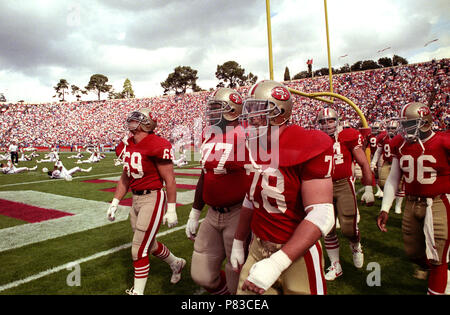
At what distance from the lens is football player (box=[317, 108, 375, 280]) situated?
3.87 m

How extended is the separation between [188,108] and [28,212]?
3522 cm

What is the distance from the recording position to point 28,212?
732 cm

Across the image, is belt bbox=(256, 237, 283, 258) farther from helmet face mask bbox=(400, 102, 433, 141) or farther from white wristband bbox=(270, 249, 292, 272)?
helmet face mask bbox=(400, 102, 433, 141)

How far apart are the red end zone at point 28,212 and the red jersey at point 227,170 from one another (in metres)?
5.87

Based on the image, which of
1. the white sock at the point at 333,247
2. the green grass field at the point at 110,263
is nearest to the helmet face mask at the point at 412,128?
the white sock at the point at 333,247

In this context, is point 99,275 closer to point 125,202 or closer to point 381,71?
point 125,202

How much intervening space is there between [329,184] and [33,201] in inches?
374

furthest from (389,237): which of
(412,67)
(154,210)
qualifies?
(412,67)

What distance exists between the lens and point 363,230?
5.62 m

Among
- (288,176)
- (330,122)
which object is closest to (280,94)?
(288,176)

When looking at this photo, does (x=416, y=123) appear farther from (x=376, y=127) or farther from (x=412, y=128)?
(x=376, y=127)

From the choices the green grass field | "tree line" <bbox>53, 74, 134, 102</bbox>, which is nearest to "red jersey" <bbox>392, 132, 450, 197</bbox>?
the green grass field
